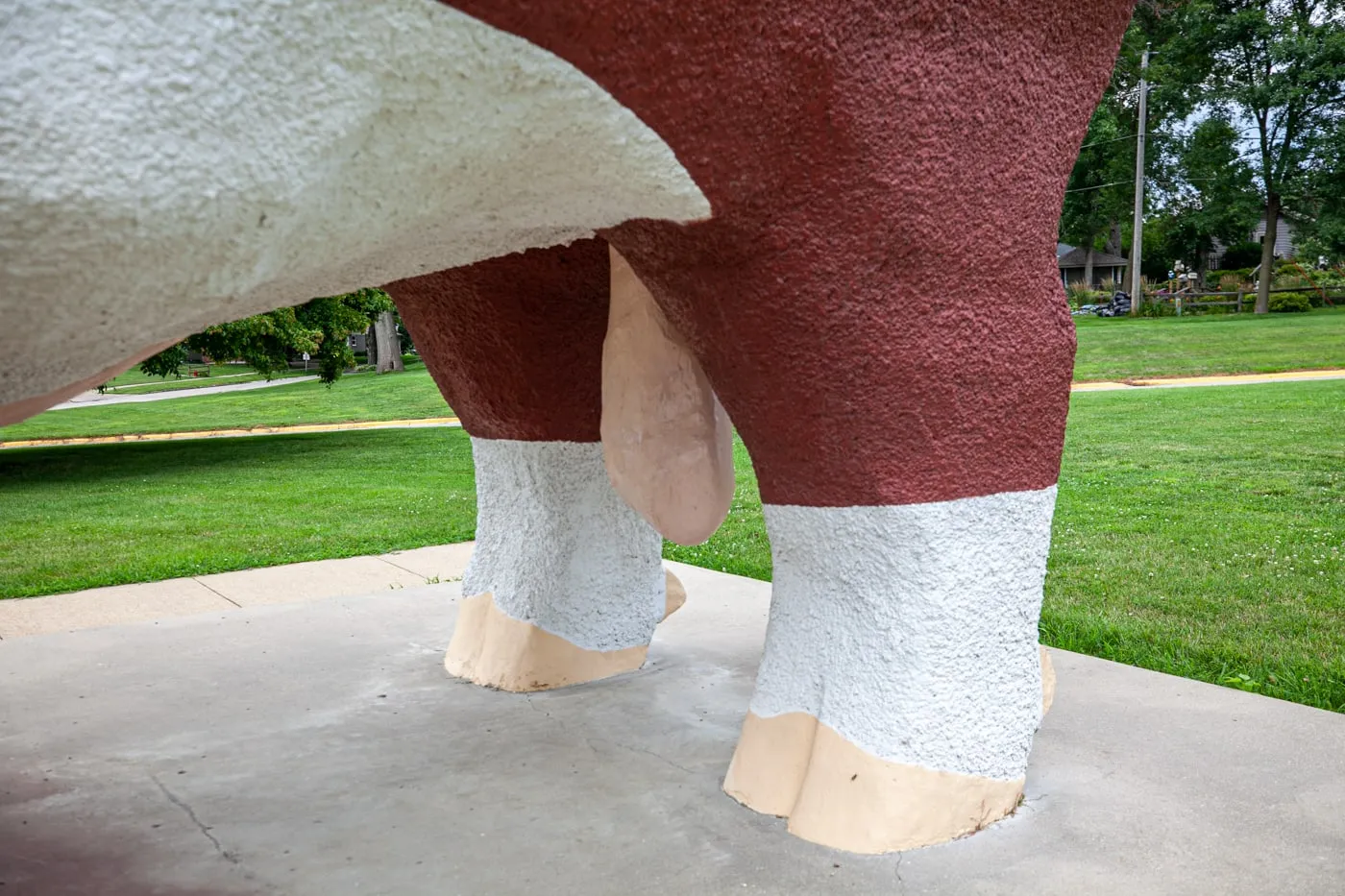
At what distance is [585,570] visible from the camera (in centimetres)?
375

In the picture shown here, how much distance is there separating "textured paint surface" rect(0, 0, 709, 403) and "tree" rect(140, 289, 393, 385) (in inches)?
333

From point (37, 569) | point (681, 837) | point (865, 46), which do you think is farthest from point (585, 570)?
point (37, 569)

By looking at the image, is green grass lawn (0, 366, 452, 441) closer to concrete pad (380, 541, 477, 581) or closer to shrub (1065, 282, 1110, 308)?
concrete pad (380, 541, 477, 581)

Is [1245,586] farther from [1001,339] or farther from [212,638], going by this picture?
[212,638]

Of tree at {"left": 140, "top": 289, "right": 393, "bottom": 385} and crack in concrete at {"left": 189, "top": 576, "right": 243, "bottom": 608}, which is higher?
tree at {"left": 140, "top": 289, "right": 393, "bottom": 385}

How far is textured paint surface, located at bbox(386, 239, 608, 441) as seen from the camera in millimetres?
3279

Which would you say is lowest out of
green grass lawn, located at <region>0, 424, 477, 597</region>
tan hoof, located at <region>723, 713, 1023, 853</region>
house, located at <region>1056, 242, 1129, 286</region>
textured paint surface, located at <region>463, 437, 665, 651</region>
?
green grass lawn, located at <region>0, 424, 477, 597</region>

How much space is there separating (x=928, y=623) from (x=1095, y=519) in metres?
4.83

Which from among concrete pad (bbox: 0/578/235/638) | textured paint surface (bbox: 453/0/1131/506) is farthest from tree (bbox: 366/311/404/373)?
textured paint surface (bbox: 453/0/1131/506)

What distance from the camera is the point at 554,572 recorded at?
3.71 meters

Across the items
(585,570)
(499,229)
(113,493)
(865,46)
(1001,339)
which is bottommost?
(113,493)

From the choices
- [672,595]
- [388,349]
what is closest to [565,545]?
[672,595]

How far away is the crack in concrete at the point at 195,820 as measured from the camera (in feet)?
8.50

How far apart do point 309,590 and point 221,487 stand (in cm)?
514
